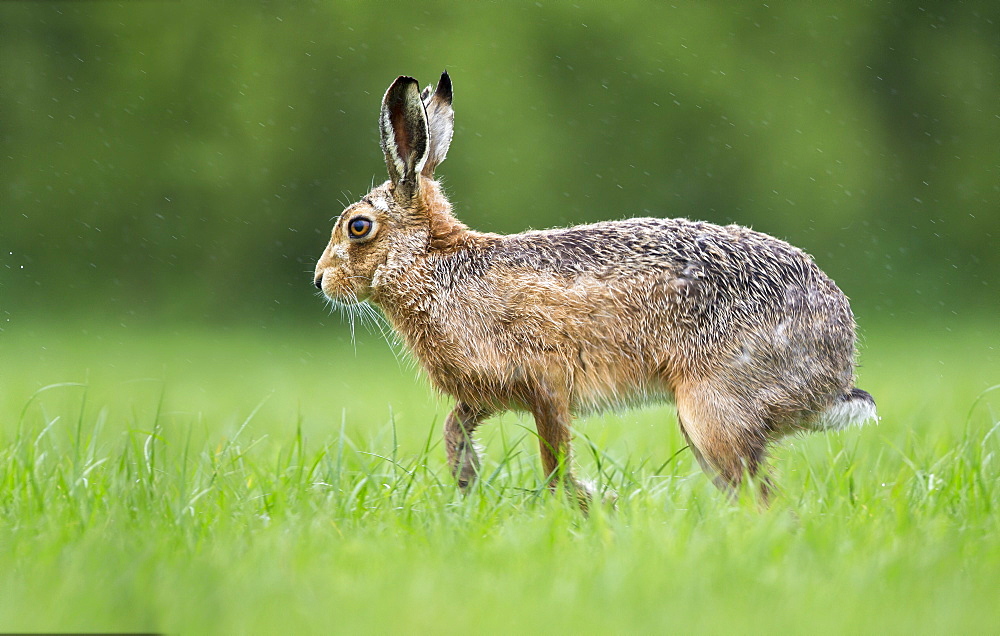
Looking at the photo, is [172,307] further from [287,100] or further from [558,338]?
[558,338]

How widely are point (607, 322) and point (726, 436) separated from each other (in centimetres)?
67

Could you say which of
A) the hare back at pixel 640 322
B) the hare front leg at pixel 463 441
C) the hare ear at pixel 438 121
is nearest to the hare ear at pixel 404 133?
the hare ear at pixel 438 121

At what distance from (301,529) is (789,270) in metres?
2.25

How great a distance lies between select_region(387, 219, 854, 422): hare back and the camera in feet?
14.7

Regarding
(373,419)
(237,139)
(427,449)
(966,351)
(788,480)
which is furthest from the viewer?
(237,139)

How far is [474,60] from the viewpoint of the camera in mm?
14594

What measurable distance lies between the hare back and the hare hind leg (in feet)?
0.22

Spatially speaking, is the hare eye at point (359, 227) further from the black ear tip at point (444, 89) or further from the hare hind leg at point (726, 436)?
the hare hind leg at point (726, 436)

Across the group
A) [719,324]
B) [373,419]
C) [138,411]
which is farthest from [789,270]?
[373,419]

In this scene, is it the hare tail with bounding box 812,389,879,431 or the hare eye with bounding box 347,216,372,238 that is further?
the hare eye with bounding box 347,216,372,238

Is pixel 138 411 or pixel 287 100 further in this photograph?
pixel 287 100

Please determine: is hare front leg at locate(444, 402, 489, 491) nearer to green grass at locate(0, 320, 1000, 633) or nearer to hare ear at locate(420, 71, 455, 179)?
green grass at locate(0, 320, 1000, 633)

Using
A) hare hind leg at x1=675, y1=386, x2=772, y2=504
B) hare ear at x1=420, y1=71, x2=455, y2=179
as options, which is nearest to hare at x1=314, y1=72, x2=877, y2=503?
hare hind leg at x1=675, y1=386, x2=772, y2=504

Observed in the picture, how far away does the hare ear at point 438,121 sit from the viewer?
5.22 metres
